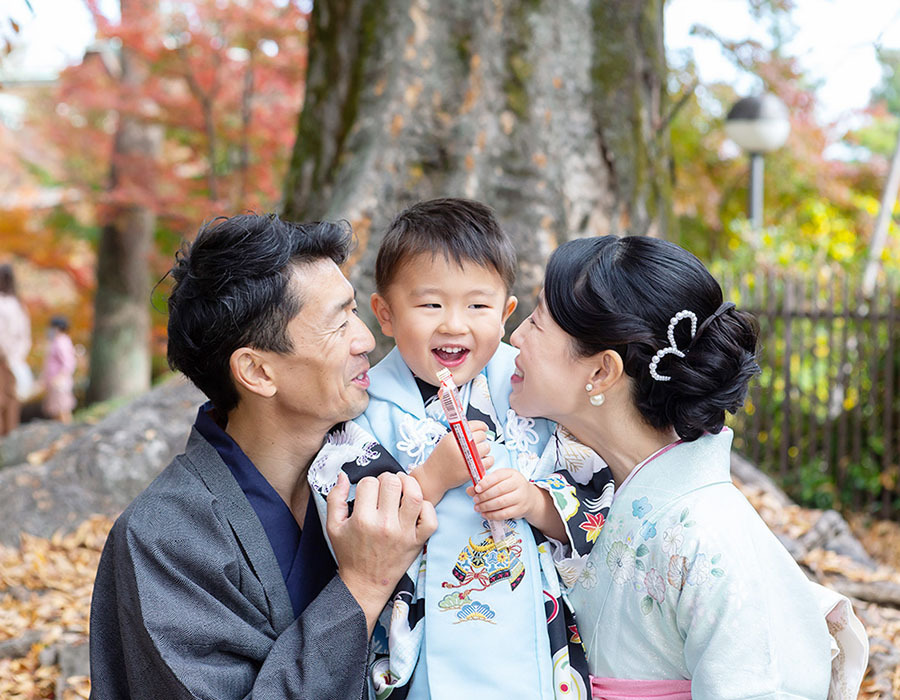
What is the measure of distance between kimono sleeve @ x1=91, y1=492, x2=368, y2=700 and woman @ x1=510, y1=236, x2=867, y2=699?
0.54 meters

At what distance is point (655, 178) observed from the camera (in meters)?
4.23

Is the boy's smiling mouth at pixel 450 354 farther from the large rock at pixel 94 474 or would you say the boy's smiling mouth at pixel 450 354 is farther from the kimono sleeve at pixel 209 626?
the large rock at pixel 94 474

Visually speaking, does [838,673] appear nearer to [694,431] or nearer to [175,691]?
[694,431]

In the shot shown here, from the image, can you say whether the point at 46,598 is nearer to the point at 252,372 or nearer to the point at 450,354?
the point at 252,372

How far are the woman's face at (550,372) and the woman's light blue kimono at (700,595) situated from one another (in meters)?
0.21

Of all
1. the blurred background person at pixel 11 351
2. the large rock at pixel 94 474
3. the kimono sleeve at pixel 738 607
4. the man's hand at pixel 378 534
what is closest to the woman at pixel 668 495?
the kimono sleeve at pixel 738 607

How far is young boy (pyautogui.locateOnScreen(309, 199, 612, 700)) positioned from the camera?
68.4 inches

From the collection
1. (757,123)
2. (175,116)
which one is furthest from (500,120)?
(175,116)

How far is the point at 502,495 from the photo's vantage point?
169 centimetres

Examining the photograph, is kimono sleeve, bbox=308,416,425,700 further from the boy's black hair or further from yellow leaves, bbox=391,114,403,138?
yellow leaves, bbox=391,114,403,138

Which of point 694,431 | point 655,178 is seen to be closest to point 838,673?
point 694,431

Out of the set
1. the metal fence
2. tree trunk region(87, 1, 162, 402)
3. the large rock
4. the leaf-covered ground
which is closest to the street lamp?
the metal fence

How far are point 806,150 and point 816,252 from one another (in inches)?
138

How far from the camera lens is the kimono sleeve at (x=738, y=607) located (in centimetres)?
158
